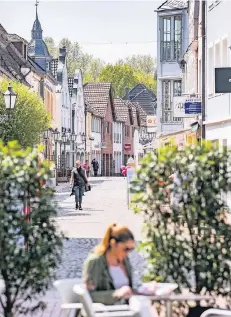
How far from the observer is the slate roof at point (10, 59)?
5450 centimetres

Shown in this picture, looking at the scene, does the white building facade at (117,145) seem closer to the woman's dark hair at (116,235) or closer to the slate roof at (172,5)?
the slate roof at (172,5)

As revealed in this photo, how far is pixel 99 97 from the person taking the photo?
107 metres

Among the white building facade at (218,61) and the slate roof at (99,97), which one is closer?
the white building facade at (218,61)

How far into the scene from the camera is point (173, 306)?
8188 millimetres

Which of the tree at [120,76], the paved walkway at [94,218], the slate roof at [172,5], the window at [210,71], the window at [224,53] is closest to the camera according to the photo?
the paved walkway at [94,218]

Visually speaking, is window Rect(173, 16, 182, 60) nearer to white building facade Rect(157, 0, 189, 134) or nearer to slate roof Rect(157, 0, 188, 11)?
white building facade Rect(157, 0, 189, 134)

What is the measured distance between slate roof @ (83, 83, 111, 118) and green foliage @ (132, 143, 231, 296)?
9749 cm

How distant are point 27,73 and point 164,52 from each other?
32.0ft

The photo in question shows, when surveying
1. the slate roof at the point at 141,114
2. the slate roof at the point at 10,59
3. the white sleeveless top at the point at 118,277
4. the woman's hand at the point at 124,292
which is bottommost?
the woman's hand at the point at 124,292

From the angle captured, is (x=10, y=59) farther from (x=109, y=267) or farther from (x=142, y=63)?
(x=142, y=63)

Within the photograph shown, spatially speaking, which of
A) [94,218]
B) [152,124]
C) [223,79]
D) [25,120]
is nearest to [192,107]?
[94,218]

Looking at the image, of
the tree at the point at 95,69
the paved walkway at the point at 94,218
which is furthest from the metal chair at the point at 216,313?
the tree at the point at 95,69

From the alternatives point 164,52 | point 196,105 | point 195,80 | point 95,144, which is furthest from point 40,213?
point 95,144

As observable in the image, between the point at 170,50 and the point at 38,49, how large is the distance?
22.5 m
